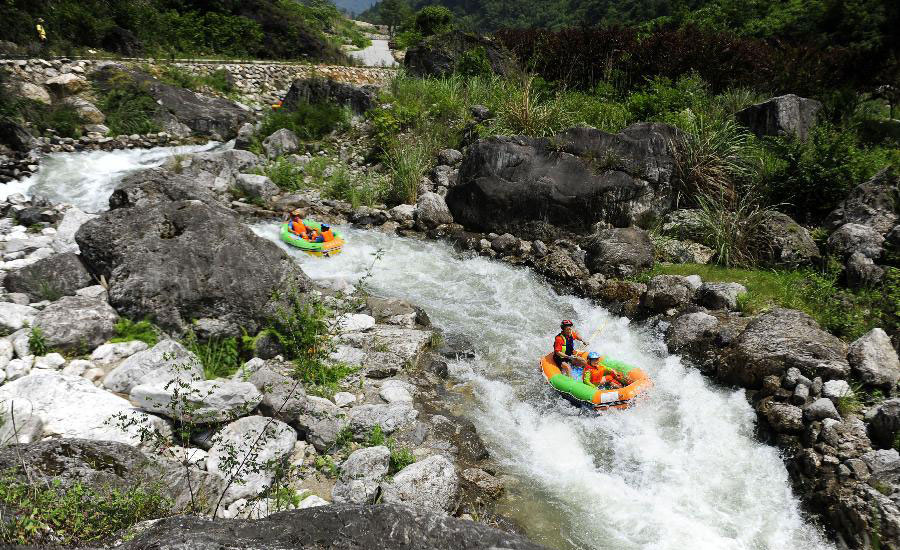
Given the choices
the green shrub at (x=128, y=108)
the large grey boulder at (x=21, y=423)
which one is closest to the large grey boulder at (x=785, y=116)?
the large grey boulder at (x=21, y=423)

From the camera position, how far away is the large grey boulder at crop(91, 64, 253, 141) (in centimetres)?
1633

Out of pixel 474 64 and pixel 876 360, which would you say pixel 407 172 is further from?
pixel 876 360

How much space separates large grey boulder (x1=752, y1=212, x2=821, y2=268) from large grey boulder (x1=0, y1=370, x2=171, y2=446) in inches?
380

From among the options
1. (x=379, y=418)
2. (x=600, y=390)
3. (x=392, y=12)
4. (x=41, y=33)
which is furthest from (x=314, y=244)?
(x=392, y=12)

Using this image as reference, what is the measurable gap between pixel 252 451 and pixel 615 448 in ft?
13.6

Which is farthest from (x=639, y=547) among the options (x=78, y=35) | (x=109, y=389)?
(x=78, y=35)

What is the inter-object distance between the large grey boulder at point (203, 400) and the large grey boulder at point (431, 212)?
756 cm

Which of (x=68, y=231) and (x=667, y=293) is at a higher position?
(x=667, y=293)

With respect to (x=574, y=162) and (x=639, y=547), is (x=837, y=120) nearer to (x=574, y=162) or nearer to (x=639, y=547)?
(x=574, y=162)

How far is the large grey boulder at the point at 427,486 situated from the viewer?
466 centimetres

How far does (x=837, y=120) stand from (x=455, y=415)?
12.2 metres

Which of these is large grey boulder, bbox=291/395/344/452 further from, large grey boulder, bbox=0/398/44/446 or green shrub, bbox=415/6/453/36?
green shrub, bbox=415/6/453/36

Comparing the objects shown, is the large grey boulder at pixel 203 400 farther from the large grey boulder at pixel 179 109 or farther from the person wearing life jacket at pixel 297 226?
the large grey boulder at pixel 179 109

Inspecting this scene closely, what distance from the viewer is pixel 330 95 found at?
1738cm
